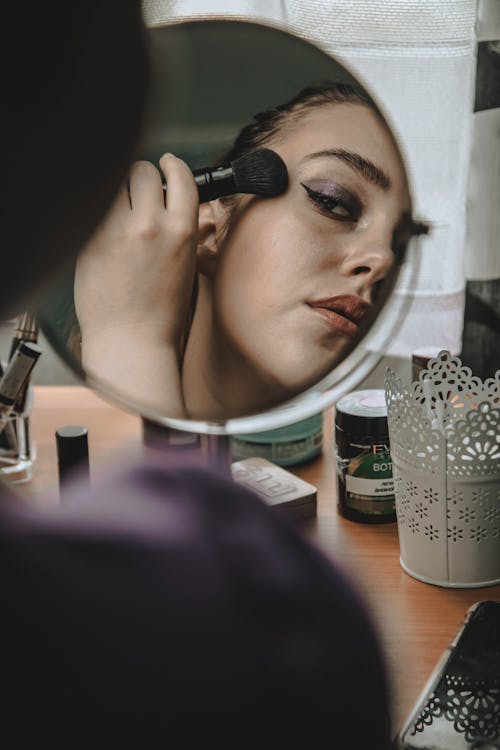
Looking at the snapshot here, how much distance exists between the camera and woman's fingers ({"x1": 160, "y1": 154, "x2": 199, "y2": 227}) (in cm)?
40

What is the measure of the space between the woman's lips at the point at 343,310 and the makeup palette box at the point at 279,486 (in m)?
0.31

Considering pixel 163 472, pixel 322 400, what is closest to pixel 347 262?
pixel 322 400

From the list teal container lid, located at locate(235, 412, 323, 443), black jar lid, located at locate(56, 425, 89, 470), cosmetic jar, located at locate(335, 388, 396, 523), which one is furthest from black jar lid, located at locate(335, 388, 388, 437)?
black jar lid, located at locate(56, 425, 89, 470)

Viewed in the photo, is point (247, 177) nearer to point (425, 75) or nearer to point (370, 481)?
point (370, 481)

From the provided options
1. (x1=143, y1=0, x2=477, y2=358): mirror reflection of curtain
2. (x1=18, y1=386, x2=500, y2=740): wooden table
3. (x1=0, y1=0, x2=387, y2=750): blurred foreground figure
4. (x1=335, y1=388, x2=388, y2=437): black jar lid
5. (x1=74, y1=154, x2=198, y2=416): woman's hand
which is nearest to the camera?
(x1=0, y1=0, x2=387, y2=750): blurred foreground figure

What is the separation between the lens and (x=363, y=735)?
5.2 inches

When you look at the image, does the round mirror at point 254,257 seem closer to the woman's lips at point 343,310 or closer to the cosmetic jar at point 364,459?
the woman's lips at point 343,310

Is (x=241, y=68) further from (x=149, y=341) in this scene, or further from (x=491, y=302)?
(x=491, y=302)

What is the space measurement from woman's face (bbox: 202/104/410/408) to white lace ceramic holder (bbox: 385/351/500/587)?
0.20 meters

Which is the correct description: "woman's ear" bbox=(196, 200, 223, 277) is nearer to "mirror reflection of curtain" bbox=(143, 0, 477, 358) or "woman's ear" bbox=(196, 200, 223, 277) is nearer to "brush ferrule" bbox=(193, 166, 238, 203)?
"brush ferrule" bbox=(193, 166, 238, 203)

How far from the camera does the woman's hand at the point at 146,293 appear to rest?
1.25ft

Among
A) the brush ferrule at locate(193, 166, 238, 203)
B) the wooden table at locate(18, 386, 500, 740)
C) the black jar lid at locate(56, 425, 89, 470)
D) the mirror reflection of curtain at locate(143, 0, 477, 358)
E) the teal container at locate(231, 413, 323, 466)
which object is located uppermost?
the mirror reflection of curtain at locate(143, 0, 477, 358)

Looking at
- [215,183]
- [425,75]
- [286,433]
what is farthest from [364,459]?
[425,75]

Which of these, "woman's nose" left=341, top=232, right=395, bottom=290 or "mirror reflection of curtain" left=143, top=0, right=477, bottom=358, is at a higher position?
"mirror reflection of curtain" left=143, top=0, right=477, bottom=358
